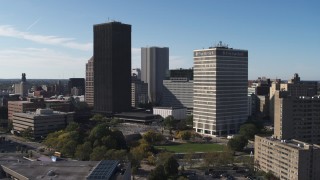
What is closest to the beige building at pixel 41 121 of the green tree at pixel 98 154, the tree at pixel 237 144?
the green tree at pixel 98 154

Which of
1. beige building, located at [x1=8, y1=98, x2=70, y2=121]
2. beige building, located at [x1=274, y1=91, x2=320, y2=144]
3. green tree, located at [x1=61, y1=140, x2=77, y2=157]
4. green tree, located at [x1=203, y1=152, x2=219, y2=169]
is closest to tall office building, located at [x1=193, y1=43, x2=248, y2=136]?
beige building, located at [x1=274, y1=91, x2=320, y2=144]

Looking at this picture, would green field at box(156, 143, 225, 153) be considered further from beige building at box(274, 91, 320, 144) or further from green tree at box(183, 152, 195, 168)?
beige building at box(274, 91, 320, 144)

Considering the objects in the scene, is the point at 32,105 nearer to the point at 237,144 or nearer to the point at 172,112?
the point at 172,112

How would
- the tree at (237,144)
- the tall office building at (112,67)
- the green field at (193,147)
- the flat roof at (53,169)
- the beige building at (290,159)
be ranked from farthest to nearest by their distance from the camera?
1. the tall office building at (112,67)
2. the green field at (193,147)
3. the tree at (237,144)
4. the beige building at (290,159)
5. the flat roof at (53,169)

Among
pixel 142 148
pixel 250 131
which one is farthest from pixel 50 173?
pixel 250 131

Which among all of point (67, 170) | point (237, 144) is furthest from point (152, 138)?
point (67, 170)

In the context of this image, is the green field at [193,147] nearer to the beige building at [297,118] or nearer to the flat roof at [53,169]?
the beige building at [297,118]
